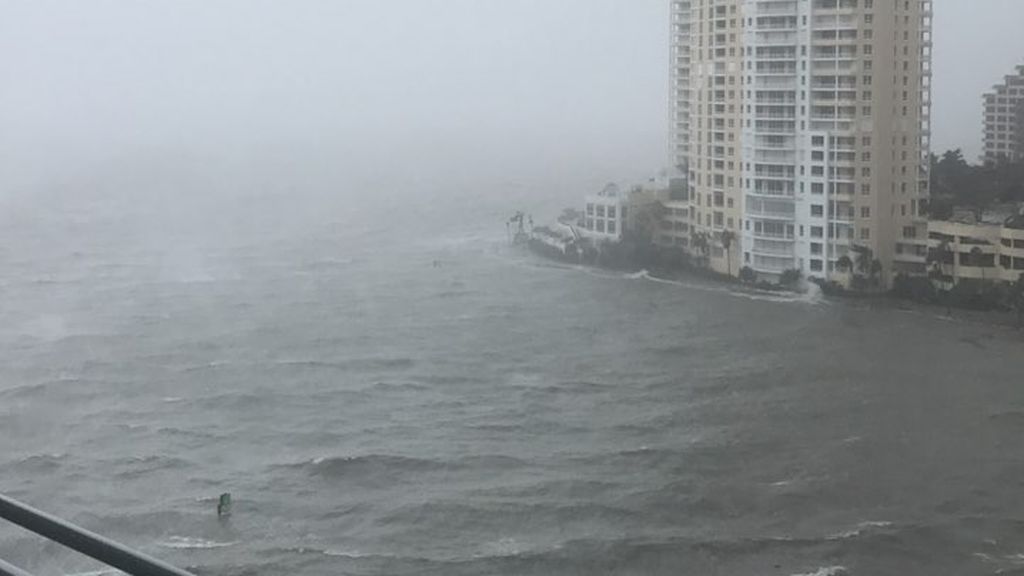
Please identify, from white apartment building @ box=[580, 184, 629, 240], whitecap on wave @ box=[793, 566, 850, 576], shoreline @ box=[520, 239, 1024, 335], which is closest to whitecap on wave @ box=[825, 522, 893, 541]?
whitecap on wave @ box=[793, 566, 850, 576]

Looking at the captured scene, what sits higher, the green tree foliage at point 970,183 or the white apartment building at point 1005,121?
the white apartment building at point 1005,121

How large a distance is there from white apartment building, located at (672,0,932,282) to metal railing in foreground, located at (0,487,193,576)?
6.32 m

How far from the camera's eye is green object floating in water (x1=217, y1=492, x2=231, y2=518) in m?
3.27

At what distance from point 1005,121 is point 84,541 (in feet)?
26.2

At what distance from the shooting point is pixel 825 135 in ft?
22.3

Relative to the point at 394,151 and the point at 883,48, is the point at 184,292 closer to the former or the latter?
the point at 883,48

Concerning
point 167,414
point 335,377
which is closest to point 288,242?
point 335,377

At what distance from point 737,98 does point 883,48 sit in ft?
2.92

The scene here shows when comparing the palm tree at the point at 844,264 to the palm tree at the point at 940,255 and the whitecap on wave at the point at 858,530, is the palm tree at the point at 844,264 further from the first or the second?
the whitecap on wave at the point at 858,530

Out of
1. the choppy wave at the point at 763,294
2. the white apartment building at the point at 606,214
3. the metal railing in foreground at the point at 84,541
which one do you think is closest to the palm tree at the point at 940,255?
the choppy wave at the point at 763,294

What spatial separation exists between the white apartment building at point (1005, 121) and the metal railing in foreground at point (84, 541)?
24.9 feet

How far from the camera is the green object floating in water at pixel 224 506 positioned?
10.7 feet

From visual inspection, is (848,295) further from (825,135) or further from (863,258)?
(825,135)

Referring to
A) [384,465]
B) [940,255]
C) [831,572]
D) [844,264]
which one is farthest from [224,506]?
[940,255]
